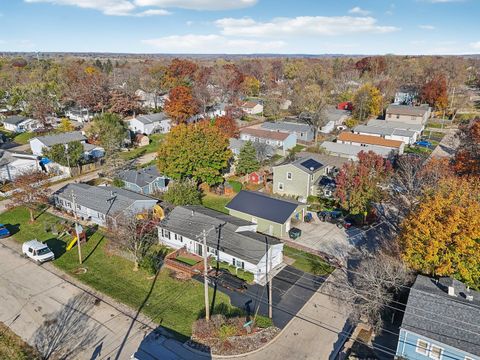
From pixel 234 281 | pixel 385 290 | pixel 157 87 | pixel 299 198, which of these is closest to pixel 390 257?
pixel 385 290

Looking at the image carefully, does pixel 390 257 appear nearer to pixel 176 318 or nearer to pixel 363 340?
pixel 363 340

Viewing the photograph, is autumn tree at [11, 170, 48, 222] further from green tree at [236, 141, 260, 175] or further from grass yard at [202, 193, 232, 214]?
green tree at [236, 141, 260, 175]

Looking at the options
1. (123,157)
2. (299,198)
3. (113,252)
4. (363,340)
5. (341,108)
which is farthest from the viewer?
(341,108)

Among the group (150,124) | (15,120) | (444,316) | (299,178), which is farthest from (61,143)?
(444,316)

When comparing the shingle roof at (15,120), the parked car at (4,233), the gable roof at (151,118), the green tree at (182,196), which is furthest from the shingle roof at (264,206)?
the shingle roof at (15,120)

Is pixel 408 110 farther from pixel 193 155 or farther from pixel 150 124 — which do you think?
pixel 193 155

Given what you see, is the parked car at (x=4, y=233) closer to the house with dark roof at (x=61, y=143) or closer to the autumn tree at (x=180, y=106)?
the house with dark roof at (x=61, y=143)
